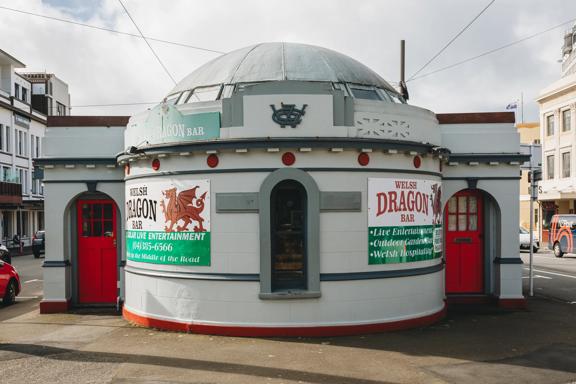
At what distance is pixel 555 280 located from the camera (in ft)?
62.4

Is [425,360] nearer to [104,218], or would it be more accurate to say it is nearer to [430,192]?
[430,192]

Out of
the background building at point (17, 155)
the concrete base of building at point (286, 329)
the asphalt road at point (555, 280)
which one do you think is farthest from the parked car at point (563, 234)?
the background building at point (17, 155)

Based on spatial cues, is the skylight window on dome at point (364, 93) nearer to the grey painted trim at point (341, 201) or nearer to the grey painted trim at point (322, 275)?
the grey painted trim at point (341, 201)

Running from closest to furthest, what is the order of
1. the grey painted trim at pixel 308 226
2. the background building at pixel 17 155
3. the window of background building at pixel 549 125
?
the grey painted trim at pixel 308 226 < the background building at pixel 17 155 < the window of background building at pixel 549 125

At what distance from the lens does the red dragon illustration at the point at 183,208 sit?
10.6 metres

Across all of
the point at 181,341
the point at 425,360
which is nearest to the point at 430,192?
the point at 425,360

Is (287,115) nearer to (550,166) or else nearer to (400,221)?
(400,221)

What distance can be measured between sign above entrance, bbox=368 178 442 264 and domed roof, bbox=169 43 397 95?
3502 millimetres

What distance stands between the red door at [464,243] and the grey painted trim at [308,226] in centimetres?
496

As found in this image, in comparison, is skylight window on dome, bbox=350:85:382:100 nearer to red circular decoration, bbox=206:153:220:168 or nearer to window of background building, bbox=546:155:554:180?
red circular decoration, bbox=206:153:220:168

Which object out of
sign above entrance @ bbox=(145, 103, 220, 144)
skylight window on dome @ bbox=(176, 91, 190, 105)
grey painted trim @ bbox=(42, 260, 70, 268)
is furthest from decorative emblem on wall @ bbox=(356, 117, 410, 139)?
grey painted trim @ bbox=(42, 260, 70, 268)

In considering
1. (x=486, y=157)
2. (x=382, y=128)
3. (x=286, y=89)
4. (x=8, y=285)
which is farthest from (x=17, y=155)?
(x=382, y=128)

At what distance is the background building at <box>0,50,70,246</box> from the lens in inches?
1657

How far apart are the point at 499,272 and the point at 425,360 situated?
18.3 ft
